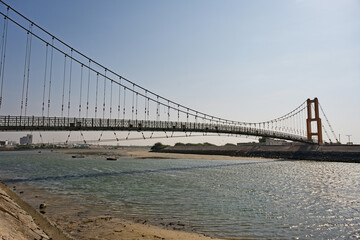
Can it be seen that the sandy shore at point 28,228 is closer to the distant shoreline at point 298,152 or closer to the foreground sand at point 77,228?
the foreground sand at point 77,228

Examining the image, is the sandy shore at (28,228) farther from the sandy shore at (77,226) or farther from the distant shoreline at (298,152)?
the distant shoreline at (298,152)

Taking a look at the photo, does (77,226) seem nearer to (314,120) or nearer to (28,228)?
(28,228)

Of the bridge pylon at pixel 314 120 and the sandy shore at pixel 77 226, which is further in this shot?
the bridge pylon at pixel 314 120

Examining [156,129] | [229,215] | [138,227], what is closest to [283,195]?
[229,215]

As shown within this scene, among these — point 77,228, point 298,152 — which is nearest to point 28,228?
point 77,228

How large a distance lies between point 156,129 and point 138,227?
32.4m

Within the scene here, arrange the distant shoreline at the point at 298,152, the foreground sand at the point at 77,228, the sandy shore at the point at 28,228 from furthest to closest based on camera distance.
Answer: the distant shoreline at the point at 298,152, the foreground sand at the point at 77,228, the sandy shore at the point at 28,228

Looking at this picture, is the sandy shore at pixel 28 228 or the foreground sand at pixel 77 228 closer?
the sandy shore at pixel 28 228

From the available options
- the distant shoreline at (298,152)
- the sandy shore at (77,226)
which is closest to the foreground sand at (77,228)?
the sandy shore at (77,226)

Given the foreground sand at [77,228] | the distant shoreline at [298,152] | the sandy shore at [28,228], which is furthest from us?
the distant shoreline at [298,152]

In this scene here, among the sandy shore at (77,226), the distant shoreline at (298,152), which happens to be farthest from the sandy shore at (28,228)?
the distant shoreline at (298,152)

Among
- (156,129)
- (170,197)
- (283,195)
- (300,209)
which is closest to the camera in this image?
(300,209)

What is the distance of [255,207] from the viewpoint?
577 inches

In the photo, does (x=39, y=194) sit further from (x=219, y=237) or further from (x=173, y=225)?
(x=219, y=237)
